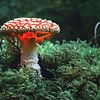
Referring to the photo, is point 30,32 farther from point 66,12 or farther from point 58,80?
point 66,12

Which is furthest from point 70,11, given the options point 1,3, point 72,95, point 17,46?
point 72,95

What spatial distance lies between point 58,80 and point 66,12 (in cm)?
402

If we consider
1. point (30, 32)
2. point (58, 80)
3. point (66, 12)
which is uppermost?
point (66, 12)

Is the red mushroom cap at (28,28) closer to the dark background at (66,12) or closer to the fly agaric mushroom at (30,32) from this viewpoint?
the fly agaric mushroom at (30,32)

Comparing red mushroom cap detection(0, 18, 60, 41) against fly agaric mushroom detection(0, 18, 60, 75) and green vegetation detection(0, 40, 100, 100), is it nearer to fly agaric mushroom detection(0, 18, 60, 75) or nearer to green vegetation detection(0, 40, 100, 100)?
fly agaric mushroom detection(0, 18, 60, 75)

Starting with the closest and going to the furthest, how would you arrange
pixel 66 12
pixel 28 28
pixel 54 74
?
pixel 28 28 → pixel 54 74 → pixel 66 12

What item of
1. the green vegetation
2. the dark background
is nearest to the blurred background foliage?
the green vegetation

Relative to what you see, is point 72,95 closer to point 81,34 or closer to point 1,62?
point 1,62

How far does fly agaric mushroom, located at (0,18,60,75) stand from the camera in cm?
174

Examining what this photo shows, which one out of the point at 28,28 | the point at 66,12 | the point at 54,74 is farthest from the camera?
the point at 66,12

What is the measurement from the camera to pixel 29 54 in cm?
188

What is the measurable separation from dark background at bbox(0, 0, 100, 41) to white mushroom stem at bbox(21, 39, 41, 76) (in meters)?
3.21

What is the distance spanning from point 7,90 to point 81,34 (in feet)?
12.9

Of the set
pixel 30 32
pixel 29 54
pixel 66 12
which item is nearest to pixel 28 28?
pixel 30 32
